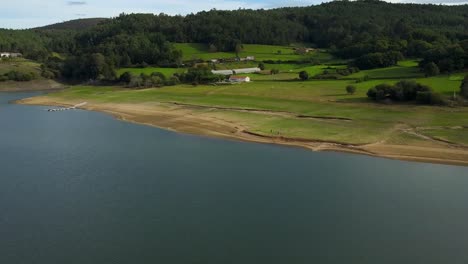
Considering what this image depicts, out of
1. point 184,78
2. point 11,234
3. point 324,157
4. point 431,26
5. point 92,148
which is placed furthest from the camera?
point 431,26

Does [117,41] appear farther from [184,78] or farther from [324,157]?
[324,157]

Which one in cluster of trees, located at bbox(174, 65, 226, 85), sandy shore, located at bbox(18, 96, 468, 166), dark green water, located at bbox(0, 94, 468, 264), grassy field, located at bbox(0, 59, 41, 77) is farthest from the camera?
grassy field, located at bbox(0, 59, 41, 77)

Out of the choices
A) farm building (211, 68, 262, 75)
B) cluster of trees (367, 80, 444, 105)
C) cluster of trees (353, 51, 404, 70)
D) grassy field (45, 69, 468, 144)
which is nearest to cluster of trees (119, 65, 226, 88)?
grassy field (45, 69, 468, 144)

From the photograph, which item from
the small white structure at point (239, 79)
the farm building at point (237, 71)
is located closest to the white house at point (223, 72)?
the farm building at point (237, 71)

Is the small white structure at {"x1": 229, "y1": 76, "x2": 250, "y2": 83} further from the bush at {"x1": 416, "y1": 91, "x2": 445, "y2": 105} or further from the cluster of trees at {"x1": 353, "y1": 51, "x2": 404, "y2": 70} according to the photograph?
the bush at {"x1": 416, "y1": 91, "x2": 445, "y2": 105}

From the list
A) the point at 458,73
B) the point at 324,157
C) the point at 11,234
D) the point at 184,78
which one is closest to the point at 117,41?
the point at 184,78
